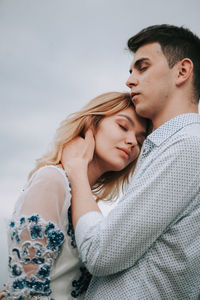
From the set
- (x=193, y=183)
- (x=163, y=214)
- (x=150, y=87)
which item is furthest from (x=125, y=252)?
(x=150, y=87)

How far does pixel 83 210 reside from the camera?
1.88 meters

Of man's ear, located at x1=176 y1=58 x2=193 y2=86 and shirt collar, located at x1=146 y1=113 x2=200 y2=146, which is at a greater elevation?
man's ear, located at x1=176 y1=58 x2=193 y2=86

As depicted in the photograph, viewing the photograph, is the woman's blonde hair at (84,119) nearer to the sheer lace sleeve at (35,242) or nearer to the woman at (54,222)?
the woman at (54,222)

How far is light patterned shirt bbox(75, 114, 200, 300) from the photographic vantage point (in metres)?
1.60

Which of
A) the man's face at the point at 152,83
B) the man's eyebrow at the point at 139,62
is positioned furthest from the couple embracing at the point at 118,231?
the man's eyebrow at the point at 139,62

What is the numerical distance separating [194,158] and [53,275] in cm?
116

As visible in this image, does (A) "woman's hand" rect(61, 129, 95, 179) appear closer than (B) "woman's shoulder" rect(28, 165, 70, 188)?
No

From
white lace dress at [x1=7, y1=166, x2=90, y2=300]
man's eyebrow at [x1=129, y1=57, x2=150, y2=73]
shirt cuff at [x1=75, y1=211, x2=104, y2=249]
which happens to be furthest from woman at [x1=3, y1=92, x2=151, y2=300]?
man's eyebrow at [x1=129, y1=57, x2=150, y2=73]

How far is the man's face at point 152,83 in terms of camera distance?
244cm

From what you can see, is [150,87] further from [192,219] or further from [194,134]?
[192,219]

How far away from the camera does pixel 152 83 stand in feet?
8.05

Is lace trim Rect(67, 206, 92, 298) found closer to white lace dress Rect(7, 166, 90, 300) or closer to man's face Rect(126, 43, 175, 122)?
white lace dress Rect(7, 166, 90, 300)

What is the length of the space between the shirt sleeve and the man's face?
788 mm

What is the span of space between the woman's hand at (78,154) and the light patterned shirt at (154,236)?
1.68 feet
